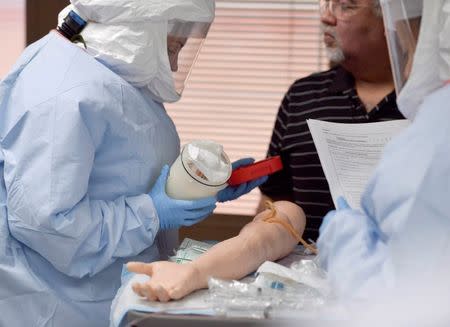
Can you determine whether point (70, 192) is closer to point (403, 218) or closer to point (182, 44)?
point (182, 44)

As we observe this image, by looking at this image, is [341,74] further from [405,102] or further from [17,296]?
[17,296]

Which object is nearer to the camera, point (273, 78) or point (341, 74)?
point (341, 74)

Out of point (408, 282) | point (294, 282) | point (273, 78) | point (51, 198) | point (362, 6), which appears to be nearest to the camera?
point (408, 282)

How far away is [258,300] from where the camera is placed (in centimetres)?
163

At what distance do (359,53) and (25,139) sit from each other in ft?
3.82

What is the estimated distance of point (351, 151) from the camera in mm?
2168

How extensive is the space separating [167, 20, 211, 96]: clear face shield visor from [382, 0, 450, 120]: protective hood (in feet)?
2.37

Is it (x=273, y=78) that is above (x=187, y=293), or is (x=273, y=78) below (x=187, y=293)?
below

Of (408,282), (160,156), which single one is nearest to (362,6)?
(160,156)

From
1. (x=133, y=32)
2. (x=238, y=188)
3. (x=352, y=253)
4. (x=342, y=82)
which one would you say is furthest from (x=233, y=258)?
(x=342, y=82)

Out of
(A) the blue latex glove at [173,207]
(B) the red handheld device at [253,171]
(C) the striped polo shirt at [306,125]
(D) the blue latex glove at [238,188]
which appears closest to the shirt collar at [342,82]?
(C) the striped polo shirt at [306,125]

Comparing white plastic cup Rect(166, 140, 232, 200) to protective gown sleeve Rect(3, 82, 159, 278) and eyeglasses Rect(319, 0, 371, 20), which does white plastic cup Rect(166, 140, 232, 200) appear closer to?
protective gown sleeve Rect(3, 82, 159, 278)

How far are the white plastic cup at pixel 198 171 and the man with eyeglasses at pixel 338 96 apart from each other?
654mm

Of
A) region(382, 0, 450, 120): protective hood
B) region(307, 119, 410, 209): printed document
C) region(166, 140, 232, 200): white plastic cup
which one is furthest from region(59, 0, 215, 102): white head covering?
region(382, 0, 450, 120): protective hood
